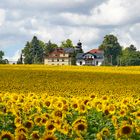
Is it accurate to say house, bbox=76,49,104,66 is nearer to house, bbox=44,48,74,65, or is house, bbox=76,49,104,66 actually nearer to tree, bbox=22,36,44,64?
house, bbox=44,48,74,65

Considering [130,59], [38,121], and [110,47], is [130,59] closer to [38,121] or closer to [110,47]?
[110,47]

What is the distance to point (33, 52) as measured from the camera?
5930 inches

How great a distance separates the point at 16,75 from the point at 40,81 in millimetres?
3444

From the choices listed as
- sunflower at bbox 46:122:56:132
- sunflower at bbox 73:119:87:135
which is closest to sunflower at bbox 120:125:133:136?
sunflower at bbox 73:119:87:135

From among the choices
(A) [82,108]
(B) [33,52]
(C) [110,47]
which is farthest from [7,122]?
(C) [110,47]

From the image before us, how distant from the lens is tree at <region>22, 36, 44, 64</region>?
476 feet

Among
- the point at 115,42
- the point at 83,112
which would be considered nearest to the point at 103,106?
the point at 83,112

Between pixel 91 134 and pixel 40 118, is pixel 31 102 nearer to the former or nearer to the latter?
pixel 40 118

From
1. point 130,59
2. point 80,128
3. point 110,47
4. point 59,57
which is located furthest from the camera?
point 110,47

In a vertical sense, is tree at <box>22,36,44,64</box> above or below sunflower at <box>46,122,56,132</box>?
above

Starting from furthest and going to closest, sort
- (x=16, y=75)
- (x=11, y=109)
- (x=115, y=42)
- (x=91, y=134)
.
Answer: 1. (x=115, y=42)
2. (x=16, y=75)
3. (x=11, y=109)
4. (x=91, y=134)

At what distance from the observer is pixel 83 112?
8.26 meters

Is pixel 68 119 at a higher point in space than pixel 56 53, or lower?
lower

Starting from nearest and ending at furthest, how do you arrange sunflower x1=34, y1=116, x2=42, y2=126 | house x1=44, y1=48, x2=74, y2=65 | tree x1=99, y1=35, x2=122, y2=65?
sunflower x1=34, y1=116, x2=42, y2=126
house x1=44, y1=48, x2=74, y2=65
tree x1=99, y1=35, x2=122, y2=65
